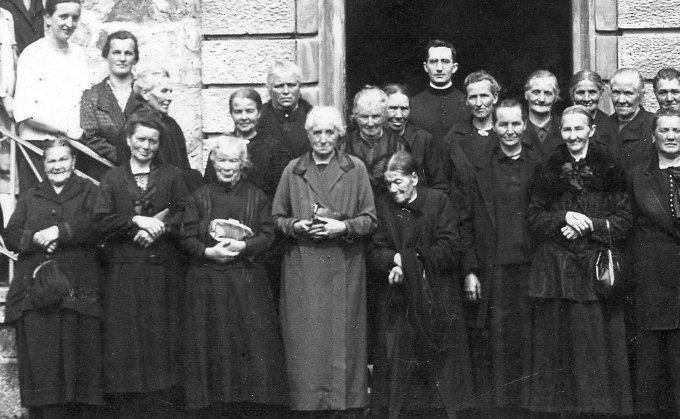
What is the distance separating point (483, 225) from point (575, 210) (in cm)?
54

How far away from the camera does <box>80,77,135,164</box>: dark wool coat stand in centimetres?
722

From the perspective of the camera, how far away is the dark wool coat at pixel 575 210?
6.68m

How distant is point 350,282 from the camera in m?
6.76

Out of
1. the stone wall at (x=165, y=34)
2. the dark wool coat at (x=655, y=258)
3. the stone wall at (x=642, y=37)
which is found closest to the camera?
the dark wool coat at (x=655, y=258)

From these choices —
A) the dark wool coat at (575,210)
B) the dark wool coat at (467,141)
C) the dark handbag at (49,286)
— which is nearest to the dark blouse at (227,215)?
the dark handbag at (49,286)

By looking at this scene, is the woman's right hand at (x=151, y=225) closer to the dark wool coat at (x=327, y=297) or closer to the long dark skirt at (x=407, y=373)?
the dark wool coat at (x=327, y=297)

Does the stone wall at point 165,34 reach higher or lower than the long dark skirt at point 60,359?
higher

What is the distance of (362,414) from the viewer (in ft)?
22.6

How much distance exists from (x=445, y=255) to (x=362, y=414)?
0.92 metres

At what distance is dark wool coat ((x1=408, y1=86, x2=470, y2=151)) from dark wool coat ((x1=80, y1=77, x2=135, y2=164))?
170 centimetres

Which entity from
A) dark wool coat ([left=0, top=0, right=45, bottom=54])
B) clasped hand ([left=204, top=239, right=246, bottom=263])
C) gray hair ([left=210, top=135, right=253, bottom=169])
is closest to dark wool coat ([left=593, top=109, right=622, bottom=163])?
gray hair ([left=210, top=135, right=253, bottom=169])

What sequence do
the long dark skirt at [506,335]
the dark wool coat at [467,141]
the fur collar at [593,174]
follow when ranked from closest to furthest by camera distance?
the fur collar at [593,174] → the long dark skirt at [506,335] → the dark wool coat at [467,141]

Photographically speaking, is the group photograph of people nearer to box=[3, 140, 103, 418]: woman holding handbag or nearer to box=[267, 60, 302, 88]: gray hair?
box=[3, 140, 103, 418]: woman holding handbag

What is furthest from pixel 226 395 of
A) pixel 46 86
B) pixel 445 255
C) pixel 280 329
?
pixel 46 86
